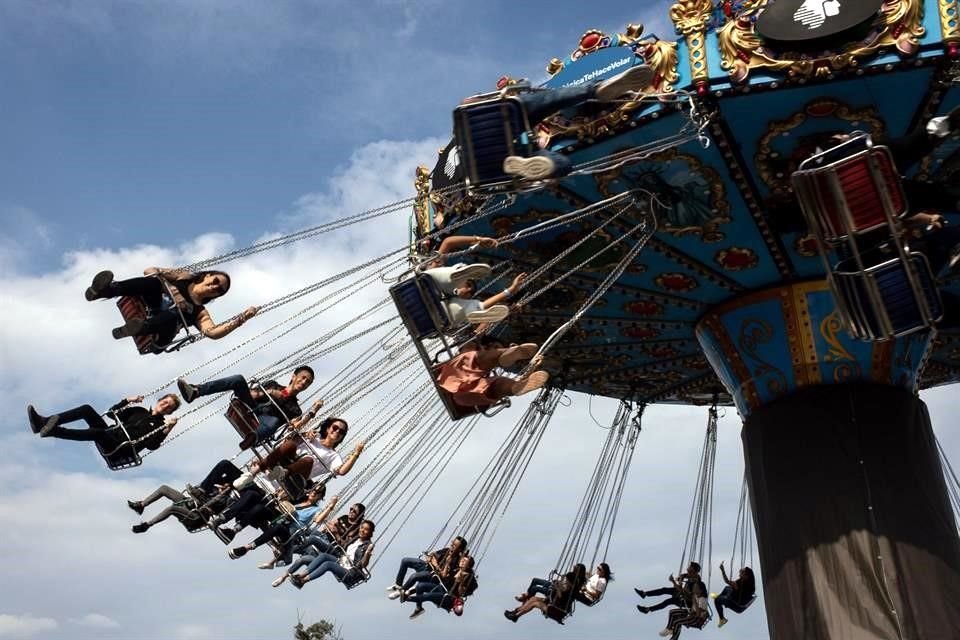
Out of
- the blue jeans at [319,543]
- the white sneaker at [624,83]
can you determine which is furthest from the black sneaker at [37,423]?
the white sneaker at [624,83]

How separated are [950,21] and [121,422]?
694 centimetres

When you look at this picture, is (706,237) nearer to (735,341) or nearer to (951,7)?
(735,341)

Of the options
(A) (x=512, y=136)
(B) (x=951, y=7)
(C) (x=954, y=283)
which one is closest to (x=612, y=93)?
(A) (x=512, y=136)

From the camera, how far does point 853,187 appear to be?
7672 millimetres

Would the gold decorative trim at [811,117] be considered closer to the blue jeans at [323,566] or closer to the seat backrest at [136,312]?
the seat backrest at [136,312]

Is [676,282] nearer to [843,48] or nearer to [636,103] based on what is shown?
[636,103]

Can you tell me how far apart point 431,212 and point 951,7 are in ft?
14.9

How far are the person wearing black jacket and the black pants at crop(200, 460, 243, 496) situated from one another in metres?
0.93

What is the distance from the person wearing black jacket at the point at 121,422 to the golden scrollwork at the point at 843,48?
524cm

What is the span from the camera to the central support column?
9977mm

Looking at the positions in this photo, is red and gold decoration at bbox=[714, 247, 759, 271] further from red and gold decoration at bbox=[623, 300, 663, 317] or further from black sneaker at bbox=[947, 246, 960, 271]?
black sneaker at bbox=[947, 246, 960, 271]

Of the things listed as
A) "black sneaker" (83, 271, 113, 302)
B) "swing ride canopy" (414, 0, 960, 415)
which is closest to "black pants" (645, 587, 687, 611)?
"swing ride canopy" (414, 0, 960, 415)

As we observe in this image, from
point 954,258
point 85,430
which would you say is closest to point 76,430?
point 85,430

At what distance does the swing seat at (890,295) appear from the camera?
7.79 meters
